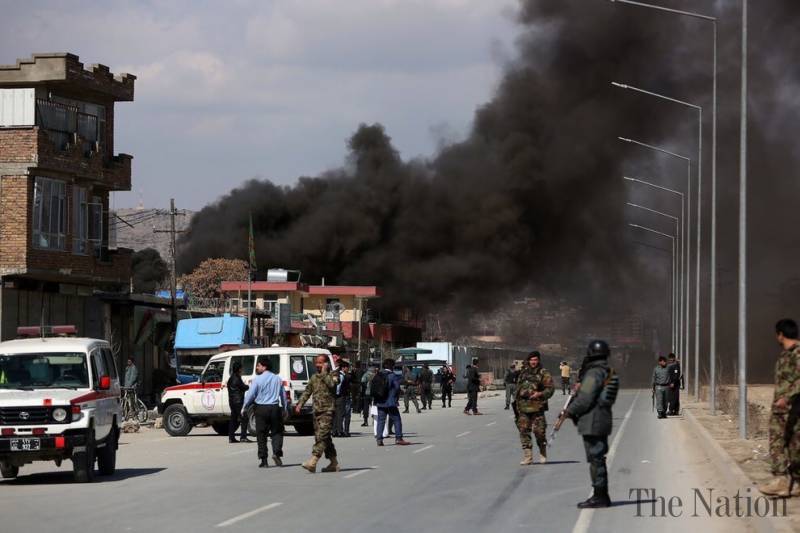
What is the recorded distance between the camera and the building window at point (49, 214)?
36406 mm

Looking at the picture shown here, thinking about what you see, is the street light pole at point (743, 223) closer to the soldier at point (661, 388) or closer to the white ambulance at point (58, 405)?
the soldier at point (661, 388)

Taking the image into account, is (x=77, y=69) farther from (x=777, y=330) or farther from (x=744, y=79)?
(x=777, y=330)

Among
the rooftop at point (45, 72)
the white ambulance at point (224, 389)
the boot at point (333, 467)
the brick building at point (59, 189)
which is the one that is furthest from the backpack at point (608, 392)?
the rooftop at point (45, 72)

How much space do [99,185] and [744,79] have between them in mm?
22928

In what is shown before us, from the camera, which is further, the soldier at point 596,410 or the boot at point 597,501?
the boot at point 597,501

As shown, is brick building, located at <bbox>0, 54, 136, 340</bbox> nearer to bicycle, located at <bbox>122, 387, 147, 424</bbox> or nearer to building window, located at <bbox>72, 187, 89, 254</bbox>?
building window, located at <bbox>72, 187, 89, 254</bbox>

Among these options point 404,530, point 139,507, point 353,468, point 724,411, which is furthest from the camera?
point 724,411

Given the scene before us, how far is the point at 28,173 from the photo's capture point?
118 ft

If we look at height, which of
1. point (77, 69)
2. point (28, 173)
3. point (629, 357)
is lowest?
point (629, 357)

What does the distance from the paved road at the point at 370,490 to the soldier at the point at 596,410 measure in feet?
1.22

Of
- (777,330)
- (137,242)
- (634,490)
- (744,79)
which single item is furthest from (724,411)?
(137,242)

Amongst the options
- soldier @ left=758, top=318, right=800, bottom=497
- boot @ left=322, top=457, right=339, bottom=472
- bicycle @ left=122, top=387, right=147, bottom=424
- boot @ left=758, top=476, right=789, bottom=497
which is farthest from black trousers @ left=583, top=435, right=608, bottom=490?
bicycle @ left=122, top=387, right=147, bottom=424

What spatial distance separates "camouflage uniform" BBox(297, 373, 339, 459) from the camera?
17.4m

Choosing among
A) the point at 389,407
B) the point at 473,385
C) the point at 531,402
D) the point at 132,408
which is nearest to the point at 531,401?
the point at 531,402
